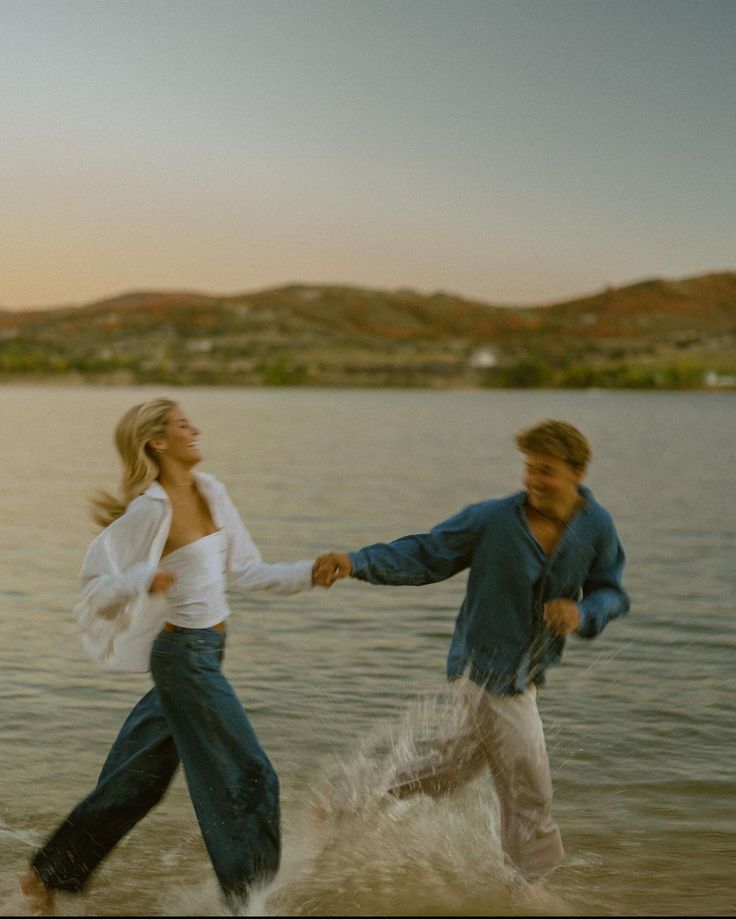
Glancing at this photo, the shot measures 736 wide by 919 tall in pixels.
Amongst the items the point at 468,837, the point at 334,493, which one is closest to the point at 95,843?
the point at 468,837

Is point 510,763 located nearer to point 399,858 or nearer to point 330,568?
point 330,568

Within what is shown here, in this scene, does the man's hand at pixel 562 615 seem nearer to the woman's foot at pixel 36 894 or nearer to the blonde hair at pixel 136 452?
the blonde hair at pixel 136 452

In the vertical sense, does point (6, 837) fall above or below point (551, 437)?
below

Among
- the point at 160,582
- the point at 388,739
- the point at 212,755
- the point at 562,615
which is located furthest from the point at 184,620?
the point at 388,739

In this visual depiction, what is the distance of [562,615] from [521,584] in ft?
0.74

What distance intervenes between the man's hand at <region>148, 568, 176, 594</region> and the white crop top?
178 millimetres

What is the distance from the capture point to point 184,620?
5051mm

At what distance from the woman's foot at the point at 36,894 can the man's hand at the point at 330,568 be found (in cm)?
171

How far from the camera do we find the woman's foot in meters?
5.60

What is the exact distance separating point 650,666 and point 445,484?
76.6ft

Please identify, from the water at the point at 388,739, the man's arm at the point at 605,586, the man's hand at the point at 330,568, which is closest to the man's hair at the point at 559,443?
the man's arm at the point at 605,586

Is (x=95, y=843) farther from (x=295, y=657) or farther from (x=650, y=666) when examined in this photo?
(x=650, y=666)

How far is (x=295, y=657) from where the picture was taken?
38.0ft

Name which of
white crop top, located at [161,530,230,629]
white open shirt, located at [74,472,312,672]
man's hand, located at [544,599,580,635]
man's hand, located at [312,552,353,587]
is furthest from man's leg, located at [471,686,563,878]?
white open shirt, located at [74,472,312,672]
